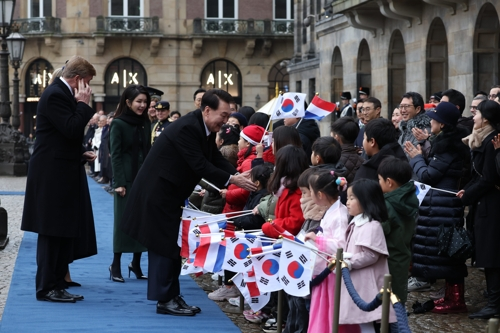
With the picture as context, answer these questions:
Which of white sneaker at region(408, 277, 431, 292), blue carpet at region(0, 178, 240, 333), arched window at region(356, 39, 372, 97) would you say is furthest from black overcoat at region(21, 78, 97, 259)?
arched window at region(356, 39, 372, 97)

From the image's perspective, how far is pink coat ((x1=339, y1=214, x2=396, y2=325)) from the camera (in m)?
6.52

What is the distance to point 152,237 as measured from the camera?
841 cm

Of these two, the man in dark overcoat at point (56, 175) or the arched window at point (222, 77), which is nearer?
the man in dark overcoat at point (56, 175)

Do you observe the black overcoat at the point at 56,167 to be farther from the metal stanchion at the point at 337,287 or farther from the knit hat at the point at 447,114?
the metal stanchion at the point at 337,287

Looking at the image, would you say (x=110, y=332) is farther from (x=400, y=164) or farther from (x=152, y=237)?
(x=400, y=164)

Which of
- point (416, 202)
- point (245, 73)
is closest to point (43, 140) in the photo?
point (416, 202)

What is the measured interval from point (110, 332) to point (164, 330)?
45cm

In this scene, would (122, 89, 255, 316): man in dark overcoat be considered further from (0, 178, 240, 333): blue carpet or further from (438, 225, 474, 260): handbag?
(438, 225, 474, 260): handbag

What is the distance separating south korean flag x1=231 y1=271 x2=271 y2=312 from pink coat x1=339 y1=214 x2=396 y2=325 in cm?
128

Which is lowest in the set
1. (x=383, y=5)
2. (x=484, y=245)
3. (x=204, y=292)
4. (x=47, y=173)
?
(x=204, y=292)

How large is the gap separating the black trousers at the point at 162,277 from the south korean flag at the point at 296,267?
185 centimetres

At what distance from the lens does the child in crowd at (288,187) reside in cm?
755

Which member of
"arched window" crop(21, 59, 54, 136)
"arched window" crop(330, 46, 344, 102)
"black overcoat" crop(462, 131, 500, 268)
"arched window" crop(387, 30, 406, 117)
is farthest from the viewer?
"arched window" crop(21, 59, 54, 136)

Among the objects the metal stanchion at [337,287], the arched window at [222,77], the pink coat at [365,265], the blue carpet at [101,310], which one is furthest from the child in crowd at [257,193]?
the arched window at [222,77]
